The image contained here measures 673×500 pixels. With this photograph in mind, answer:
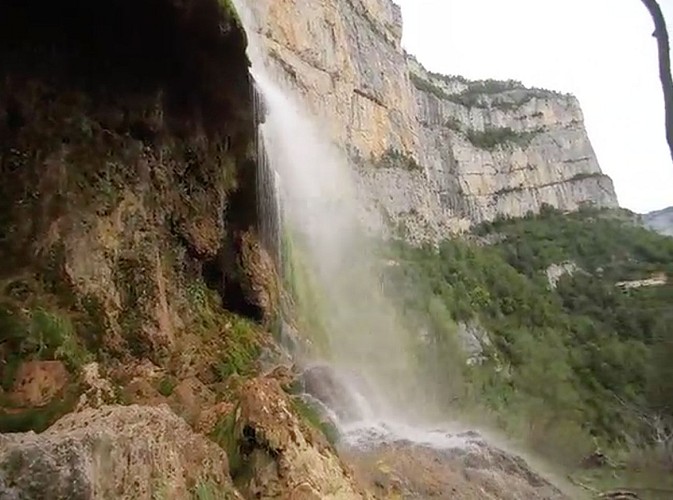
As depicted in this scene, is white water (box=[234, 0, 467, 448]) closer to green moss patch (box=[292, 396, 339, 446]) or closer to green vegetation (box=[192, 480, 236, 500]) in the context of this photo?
green moss patch (box=[292, 396, 339, 446])

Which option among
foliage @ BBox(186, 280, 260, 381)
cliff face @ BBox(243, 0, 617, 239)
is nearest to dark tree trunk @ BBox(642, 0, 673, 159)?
foliage @ BBox(186, 280, 260, 381)

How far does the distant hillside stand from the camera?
7700 centimetres

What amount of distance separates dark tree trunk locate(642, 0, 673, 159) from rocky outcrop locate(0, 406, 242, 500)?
3.81m

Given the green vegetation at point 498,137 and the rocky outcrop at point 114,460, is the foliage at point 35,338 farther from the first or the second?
the green vegetation at point 498,137

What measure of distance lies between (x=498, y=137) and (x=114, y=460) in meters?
69.9

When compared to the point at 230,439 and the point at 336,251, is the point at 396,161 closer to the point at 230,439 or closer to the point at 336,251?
the point at 336,251

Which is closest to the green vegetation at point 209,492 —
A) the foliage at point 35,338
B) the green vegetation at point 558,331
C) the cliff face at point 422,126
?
the foliage at point 35,338

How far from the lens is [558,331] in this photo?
4606 cm

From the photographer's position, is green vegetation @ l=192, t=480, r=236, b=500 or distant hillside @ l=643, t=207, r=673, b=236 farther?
distant hillside @ l=643, t=207, r=673, b=236

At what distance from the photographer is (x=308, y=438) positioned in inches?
292

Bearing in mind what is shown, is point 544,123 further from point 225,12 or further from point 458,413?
point 225,12

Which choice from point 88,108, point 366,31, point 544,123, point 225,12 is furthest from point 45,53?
point 544,123

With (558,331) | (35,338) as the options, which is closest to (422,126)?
(558,331)

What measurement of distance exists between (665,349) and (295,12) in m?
24.7
